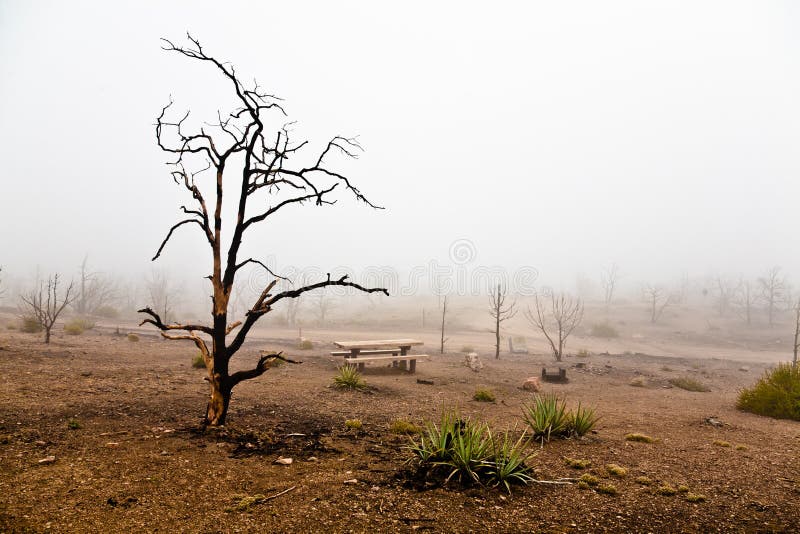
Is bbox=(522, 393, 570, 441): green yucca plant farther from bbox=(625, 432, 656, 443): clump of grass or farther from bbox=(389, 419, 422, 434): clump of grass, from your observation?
bbox=(389, 419, 422, 434): clump of grass

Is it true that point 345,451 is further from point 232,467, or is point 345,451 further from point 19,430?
point 19,430

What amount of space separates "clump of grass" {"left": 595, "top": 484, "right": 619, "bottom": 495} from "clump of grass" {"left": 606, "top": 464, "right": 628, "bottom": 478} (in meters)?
0.57

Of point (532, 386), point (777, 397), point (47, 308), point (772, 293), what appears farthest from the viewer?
point (772, 293)

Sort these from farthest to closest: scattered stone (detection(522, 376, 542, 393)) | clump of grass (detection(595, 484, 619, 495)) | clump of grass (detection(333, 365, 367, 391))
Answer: scattered stone (detection(522, 376, 542, 393)) → clump of grass (detection(333, 365, 367, 391)) → clump of grass (detection(595, 484, 619, 495))

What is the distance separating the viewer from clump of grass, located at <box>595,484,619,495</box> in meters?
4.96

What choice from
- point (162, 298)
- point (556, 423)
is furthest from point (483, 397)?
point (162, 298)

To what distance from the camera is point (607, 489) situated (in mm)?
4992

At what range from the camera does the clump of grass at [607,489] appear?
496cm

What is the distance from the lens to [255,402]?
30.6 ft

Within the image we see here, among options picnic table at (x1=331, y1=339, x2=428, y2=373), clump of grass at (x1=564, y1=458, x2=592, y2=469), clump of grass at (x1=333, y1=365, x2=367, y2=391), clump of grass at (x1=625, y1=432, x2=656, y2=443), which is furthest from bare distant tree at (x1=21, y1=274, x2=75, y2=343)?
clump of grass at (x1=625, y1=432, x2=656, y2=443)

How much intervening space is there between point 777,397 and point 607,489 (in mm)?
8262

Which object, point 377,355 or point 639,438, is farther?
point 377,355

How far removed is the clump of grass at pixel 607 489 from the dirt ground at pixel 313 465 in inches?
4.4

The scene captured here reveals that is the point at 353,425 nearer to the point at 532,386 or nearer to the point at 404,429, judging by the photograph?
the point at 404,429
